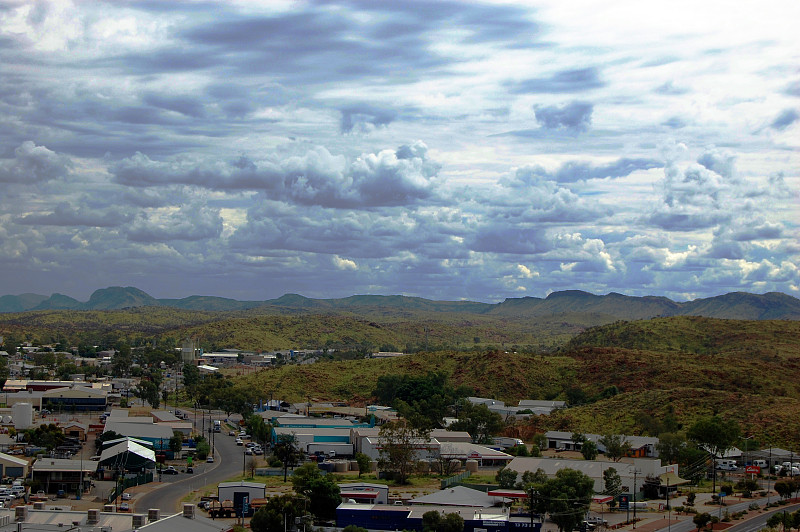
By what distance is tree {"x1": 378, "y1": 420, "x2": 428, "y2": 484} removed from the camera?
78.4 metres

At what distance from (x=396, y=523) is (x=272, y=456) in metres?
33.6

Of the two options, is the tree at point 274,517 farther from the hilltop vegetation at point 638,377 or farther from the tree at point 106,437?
the hilltop vegetation at point 638,377

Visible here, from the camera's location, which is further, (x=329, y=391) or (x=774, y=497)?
(x=329, y=391)

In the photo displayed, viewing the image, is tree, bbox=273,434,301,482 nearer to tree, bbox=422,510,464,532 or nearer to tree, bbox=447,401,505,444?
tree, bbox=422,510,464,532

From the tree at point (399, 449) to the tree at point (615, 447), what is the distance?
62.7ft

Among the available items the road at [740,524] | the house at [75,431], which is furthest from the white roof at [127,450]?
the road at [740,524]

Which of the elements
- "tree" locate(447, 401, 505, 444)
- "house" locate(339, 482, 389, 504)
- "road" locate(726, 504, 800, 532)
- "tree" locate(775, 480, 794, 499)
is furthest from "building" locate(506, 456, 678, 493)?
"tree" locate(447, 401, 505, 444)

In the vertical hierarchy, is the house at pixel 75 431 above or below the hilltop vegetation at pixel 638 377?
below

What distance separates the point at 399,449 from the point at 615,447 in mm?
23139

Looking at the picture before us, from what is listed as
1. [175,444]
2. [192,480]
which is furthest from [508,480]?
[175,444]

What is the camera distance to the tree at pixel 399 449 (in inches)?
3086

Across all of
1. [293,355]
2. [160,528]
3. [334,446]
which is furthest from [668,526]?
[293,355]

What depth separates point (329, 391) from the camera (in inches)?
5576

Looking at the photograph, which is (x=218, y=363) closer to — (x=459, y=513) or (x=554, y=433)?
(x=554, y=433)
